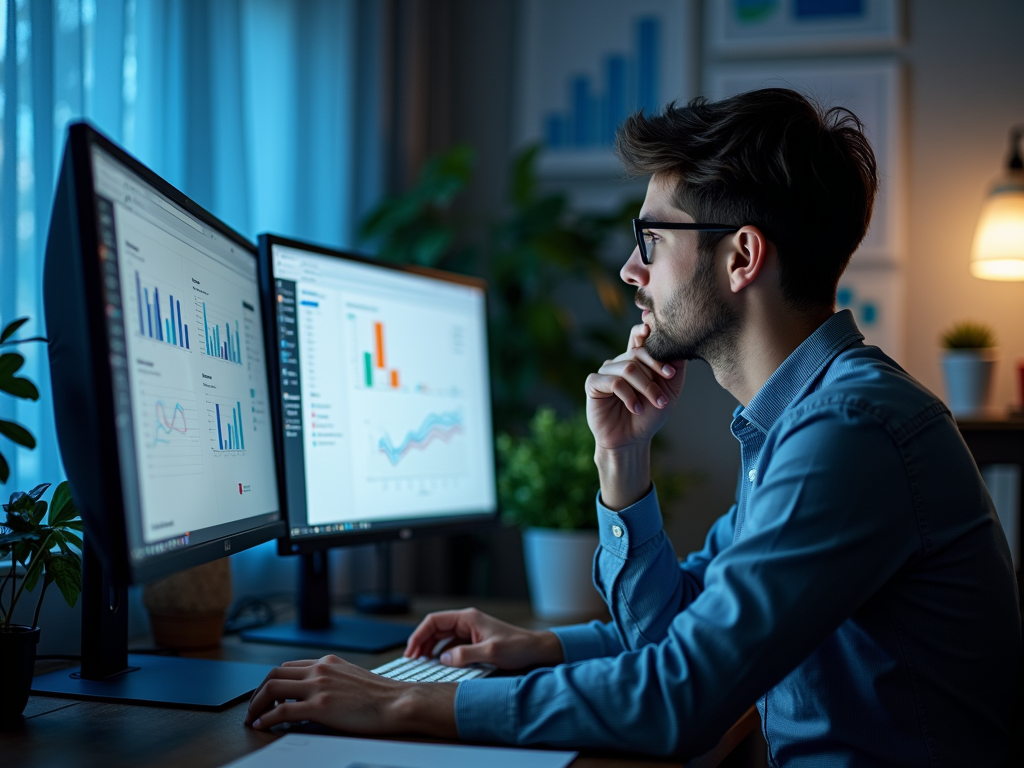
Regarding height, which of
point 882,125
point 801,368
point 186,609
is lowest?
point 186,609

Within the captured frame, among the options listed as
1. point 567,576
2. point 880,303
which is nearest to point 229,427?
point 567,576

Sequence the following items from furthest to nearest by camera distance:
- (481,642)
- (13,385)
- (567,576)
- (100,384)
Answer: (567,576), (481,642), (13,385), (100,384)

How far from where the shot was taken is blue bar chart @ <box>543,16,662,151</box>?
2.64 m

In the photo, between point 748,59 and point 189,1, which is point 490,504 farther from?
point 748,59

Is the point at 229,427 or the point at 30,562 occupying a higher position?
the point at 229,427

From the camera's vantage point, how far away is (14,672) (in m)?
0.93

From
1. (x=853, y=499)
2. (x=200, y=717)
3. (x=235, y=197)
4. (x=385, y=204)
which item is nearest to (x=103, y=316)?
(x=200, y=717)

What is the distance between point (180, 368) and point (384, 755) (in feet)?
1.46

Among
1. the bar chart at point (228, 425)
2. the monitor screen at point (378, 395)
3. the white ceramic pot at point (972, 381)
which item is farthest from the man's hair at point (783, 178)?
the white ceramic pot at point (972, 381)

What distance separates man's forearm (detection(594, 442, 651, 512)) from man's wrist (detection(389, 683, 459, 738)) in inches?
18.1

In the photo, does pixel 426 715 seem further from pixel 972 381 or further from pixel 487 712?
pixel 972 381

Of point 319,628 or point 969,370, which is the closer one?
point 319,628

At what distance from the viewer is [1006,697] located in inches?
37.2

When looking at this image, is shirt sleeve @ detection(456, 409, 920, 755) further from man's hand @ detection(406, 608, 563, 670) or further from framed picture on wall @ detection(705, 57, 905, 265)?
framed picture on wall @ detection(705, 57, 905, 265)
